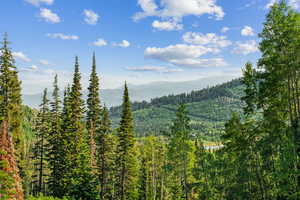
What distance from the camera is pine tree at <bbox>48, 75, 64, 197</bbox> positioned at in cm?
4022

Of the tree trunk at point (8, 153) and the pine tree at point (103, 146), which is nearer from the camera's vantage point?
the tree trunk at point (8, 153)

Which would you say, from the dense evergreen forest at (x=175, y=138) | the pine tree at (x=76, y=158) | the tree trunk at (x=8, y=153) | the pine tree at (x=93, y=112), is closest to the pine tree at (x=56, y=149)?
the dense evergreen forest at (x=175, y=138)

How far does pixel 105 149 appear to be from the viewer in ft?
138

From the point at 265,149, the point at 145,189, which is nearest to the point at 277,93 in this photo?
the point at 265,149

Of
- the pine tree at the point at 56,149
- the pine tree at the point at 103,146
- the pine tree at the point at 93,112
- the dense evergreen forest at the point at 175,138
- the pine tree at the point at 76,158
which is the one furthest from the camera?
the pine tree at the point at 93,112

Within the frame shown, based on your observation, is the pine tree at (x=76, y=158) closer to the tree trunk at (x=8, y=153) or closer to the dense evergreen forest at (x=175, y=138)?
the dense evergreen forest at (x=175, y=138)

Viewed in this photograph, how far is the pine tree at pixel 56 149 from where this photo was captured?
Result: 4022 centimetres

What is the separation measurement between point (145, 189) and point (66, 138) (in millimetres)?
26232

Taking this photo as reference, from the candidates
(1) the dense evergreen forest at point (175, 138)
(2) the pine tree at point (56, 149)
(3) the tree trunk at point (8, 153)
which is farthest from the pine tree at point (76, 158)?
(3) the tree trunk at point (8, 153)

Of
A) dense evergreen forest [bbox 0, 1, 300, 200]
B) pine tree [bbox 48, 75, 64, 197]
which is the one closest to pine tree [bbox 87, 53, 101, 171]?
dense evergreen forest [bbox 0, 1, 300, 200]

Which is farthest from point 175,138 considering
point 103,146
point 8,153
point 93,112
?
point 8,153

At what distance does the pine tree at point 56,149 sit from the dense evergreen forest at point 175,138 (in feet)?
0.48

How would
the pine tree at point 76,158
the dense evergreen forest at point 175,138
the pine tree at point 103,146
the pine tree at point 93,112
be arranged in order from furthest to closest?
the pine tree at point 93,112
the pine tree at point 103,146
the pine tree at point 76,158
the dense evergreen forest at point 175,138

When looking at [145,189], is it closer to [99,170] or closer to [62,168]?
[99,170]
